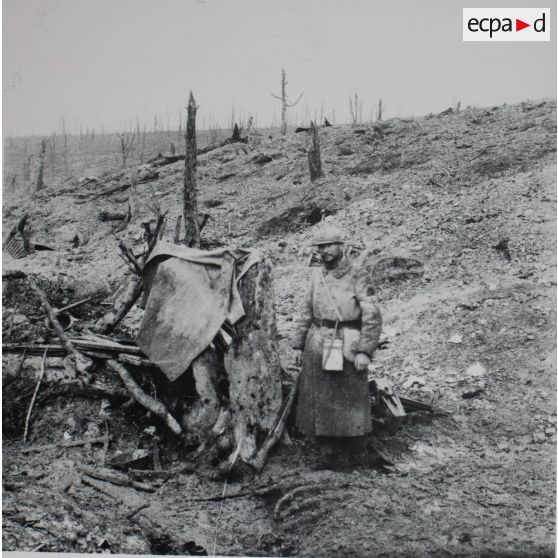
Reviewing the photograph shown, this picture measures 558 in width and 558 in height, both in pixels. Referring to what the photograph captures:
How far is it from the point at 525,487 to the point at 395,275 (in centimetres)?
510

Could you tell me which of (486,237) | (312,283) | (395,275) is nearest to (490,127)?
(486,237)

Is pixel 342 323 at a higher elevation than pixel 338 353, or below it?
higher

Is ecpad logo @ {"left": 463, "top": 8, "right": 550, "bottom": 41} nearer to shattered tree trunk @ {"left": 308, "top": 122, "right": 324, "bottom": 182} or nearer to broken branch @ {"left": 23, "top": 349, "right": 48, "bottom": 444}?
broken branch @ {"left": 23, "top": 349, "right": 48, "bottom": 444}

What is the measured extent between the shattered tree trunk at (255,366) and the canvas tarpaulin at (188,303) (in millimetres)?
117

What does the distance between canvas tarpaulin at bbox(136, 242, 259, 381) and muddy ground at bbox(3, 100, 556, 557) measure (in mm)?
677

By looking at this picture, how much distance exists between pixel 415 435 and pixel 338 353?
4.61 feet

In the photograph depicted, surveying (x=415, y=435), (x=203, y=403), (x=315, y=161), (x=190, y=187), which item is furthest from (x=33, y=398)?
(x=315, y=161)

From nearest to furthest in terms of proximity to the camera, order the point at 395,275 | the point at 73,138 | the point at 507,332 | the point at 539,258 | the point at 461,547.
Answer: the point at 461,547
the point at 507,332
the point at 539,258
the point at 395,275
the point at 73,138

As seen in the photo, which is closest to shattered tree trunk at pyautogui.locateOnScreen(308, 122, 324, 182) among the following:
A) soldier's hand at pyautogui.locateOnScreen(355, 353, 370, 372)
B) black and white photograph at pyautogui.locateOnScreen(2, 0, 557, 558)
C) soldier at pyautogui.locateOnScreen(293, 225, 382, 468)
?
black and white photograph at pyautogui.locateOnScreen(2, 0, 557, 558)

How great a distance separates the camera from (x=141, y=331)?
472 centimetres

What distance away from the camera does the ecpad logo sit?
435 centimetres

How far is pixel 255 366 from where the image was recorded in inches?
166

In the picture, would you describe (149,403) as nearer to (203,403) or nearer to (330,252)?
(203,403)

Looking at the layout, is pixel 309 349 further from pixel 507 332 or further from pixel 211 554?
pixel 507 332
